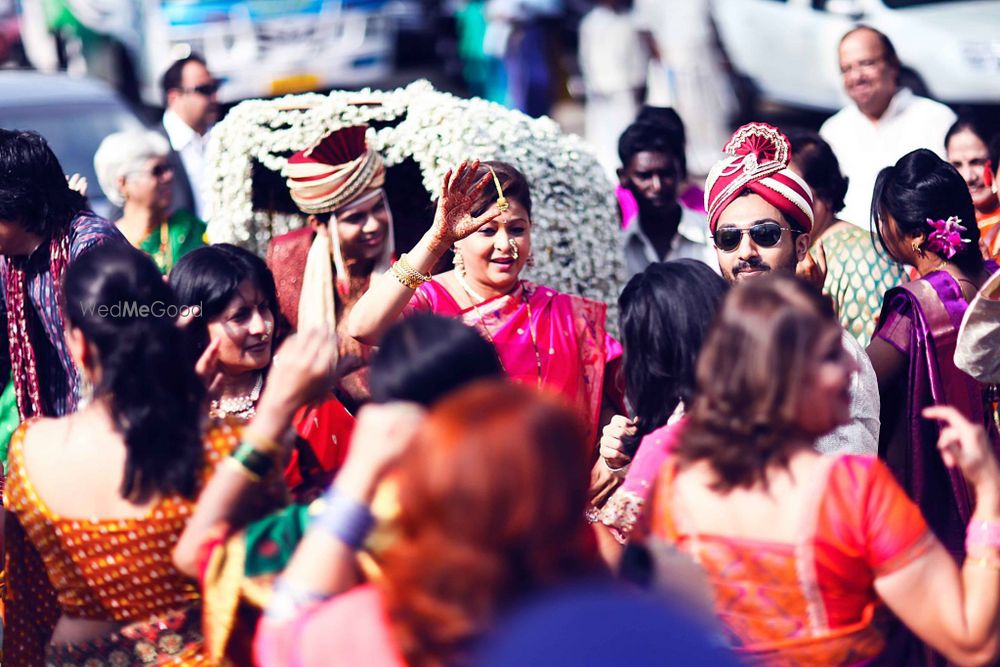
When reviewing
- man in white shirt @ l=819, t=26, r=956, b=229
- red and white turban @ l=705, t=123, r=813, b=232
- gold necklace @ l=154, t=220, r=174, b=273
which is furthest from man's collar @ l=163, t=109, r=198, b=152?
red and white turban @ l=705, t=123, r=813, b=232

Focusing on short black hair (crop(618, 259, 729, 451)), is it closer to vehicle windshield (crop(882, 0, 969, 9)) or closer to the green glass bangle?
the green glass bangle

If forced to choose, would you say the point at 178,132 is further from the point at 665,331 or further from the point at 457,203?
the point at 665,331

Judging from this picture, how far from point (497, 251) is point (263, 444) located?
158cm

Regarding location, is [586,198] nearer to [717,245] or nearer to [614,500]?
[717,245]

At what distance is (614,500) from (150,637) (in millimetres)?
943

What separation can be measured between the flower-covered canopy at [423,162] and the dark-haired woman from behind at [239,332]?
0.90 metres

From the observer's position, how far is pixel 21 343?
4.01 meters

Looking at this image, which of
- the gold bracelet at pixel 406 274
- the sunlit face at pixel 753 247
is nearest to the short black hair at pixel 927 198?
the sunlit face at pixel 753 247

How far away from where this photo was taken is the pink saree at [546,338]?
3857 millimetres

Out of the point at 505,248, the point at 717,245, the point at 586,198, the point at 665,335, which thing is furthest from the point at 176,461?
the point at 586,198

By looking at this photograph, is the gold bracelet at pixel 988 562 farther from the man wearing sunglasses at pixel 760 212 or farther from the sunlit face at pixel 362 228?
the sunlit face at pixel 362 228

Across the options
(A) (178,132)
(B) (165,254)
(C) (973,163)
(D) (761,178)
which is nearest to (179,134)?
(A) (178,132)

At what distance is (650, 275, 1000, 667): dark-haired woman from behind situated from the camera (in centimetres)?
222

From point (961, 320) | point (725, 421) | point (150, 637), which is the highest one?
point (725, 421)
